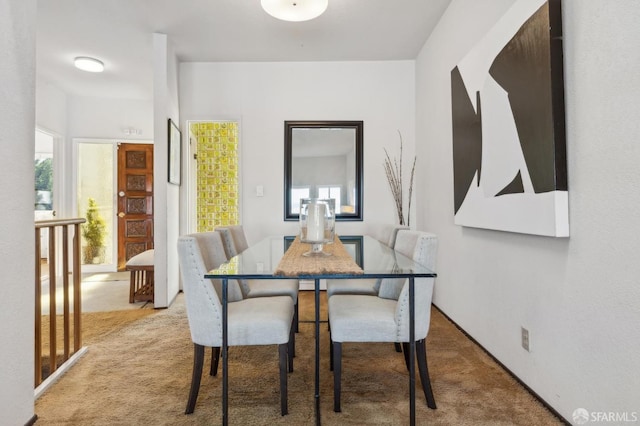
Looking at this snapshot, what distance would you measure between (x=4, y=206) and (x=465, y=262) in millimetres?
2745

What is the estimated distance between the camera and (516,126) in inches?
68.2

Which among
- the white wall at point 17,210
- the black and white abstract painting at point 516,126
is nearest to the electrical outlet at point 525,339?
the black and white abstract painting at point 516,126

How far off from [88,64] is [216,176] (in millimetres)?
2109

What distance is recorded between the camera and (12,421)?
1.40 metres

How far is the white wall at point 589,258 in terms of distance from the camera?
1.15m

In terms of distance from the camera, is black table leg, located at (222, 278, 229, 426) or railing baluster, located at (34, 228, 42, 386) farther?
railing baluster, located at (34, 228, 42, 386)

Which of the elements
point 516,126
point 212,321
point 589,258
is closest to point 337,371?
point 212,321

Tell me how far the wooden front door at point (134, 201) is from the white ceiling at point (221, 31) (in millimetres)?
1424

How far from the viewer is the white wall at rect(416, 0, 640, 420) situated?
1.15m

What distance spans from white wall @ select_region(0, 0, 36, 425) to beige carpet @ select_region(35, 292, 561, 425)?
31 centimetres

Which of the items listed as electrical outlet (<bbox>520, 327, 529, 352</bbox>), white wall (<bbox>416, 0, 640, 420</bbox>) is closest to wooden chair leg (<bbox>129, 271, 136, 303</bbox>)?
white wall (<bbox>416, 0, 640, 420</bbox>)

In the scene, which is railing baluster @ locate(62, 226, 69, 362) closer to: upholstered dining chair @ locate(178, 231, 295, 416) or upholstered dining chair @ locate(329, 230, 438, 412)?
upholstered dining chair @ locate(178, 231, 295, 416)

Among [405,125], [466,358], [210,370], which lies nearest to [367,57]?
[405,125]

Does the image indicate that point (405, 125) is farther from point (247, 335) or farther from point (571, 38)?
point (247, 335)
